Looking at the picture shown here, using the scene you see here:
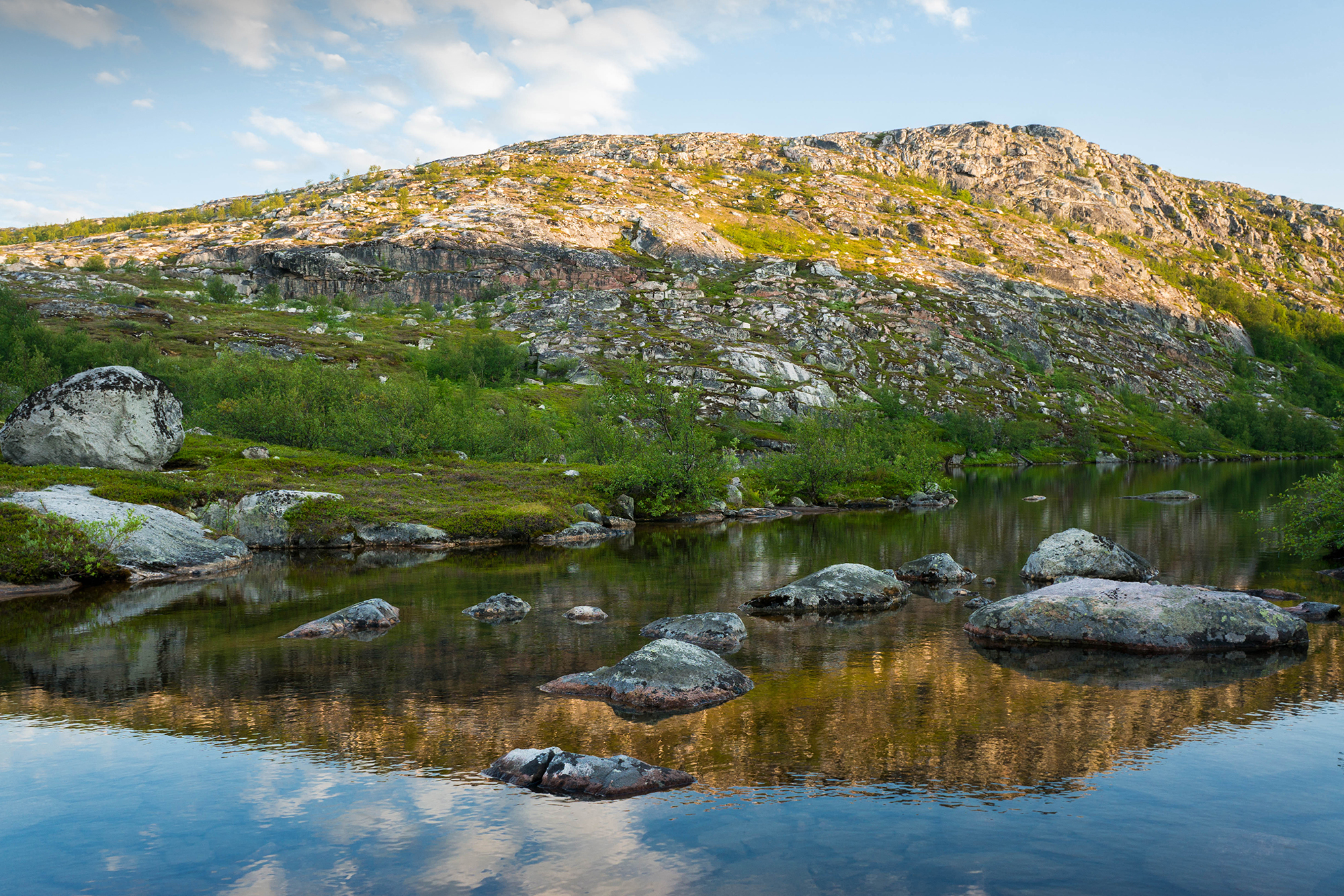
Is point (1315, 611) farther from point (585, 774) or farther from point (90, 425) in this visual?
point (90, 425)

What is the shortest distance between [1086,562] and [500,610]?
26.6 meters

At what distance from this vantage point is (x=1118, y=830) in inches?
471

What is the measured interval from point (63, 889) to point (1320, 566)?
49.6 meters

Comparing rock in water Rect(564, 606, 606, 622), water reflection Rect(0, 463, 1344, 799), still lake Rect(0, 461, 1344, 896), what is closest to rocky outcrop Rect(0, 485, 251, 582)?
water reflection Rect(0, 463, 1344, 799)

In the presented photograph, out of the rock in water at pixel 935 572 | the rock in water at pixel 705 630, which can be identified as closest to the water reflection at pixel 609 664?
the rock in water at pixel 705 630

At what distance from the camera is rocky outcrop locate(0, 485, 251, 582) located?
127ft

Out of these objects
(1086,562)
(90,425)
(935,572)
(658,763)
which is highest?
(90,425)

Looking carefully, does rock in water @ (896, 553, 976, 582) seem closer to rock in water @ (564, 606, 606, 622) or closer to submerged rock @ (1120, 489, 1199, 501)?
rock in water @ (564, 606, 606, 622)

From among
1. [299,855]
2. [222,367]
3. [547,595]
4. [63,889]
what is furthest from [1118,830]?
[222,367]

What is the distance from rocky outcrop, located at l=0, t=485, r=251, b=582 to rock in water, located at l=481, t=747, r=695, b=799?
1370 inches

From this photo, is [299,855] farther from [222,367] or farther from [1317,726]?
[222,367]

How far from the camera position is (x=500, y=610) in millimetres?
29344

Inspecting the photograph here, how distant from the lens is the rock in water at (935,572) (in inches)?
1442

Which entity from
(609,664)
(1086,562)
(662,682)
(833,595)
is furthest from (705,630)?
(1086,562)
